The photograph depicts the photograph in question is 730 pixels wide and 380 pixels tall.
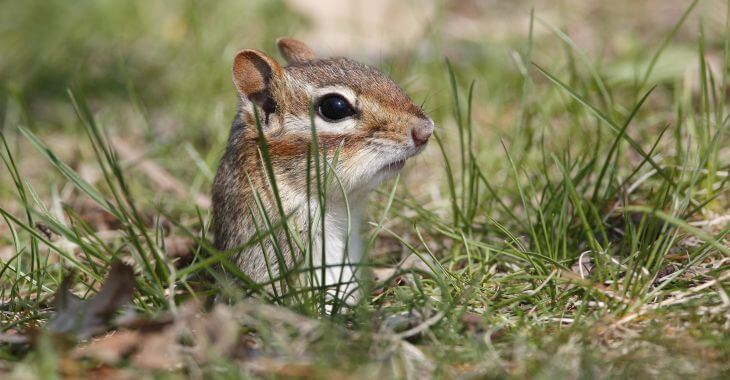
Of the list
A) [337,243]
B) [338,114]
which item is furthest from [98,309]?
[338,114]

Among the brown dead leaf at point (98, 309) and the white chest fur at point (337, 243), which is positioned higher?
the brown dead leaf at point (98, 309)

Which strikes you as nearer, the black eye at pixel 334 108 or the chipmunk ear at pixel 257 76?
the black eye at pixel 334 108

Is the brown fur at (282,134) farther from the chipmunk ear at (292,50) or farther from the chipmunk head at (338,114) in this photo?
the chipmunk ear at (292,50)

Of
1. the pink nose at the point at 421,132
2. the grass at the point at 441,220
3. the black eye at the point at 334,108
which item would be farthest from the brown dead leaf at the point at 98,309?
the pink nose at the point at 421,132

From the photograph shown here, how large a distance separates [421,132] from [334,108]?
305mm

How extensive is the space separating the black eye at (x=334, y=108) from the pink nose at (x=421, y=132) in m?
0.22

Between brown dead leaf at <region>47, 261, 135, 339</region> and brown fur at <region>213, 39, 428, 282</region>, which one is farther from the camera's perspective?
brown fur at <region>213, 39, 428, 282</region>

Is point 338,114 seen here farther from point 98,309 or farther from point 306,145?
point 98,309

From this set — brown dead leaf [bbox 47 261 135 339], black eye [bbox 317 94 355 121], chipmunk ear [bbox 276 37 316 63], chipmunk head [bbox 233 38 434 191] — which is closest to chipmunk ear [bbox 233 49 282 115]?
chipmunk head [bbox 233 38 434 191]

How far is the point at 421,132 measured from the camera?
2.84 m

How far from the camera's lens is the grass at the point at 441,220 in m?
2.08

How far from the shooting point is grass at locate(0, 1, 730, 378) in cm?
208

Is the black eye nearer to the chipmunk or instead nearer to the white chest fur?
the chipmunk

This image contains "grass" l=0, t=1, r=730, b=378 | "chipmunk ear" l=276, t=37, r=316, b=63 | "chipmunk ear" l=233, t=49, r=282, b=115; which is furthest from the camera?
"chipmunk ear" l=276, t=37, r=316, b=63
